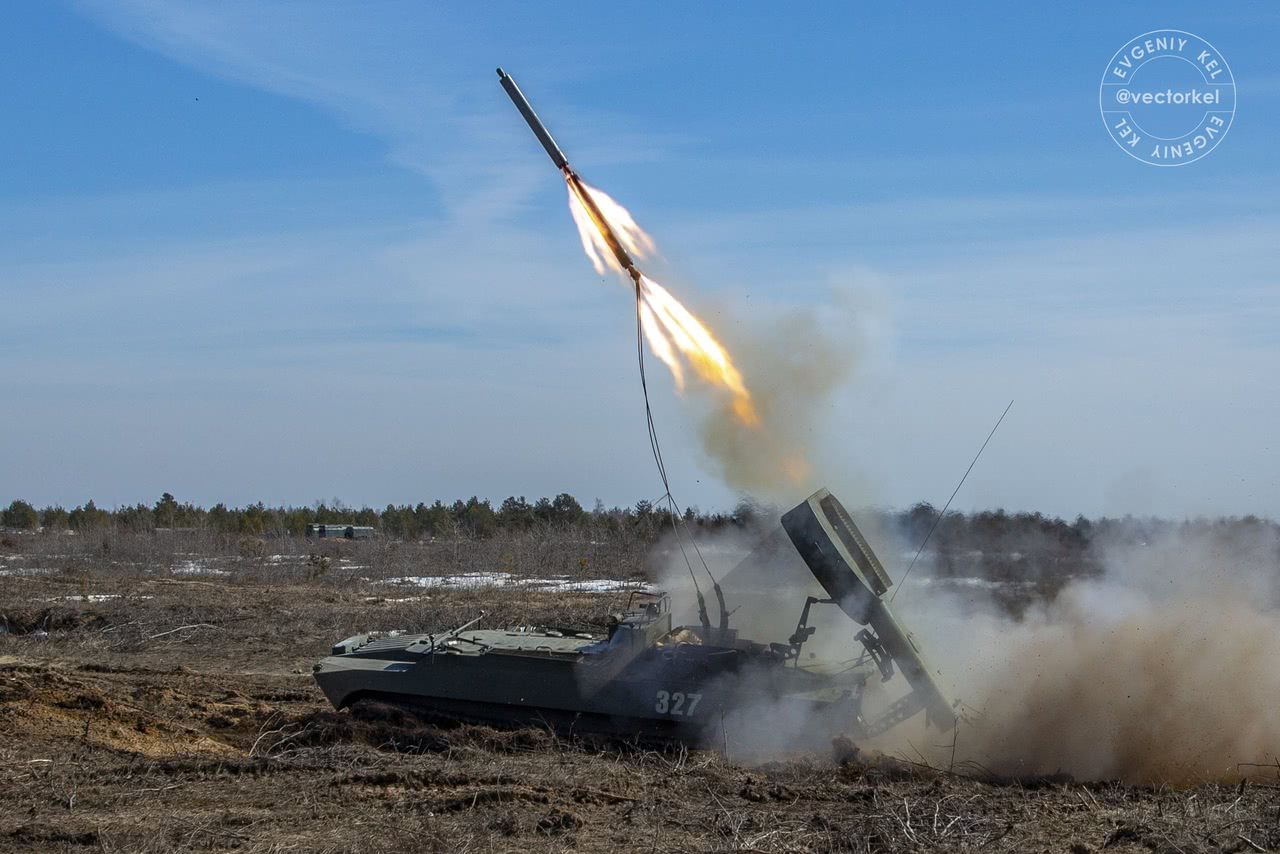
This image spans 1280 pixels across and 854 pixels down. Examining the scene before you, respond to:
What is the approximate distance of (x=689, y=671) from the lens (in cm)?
1224

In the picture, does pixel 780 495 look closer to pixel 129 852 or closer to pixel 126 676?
pixel 129 852

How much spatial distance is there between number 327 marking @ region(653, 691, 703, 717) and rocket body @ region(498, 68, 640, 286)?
4.62 m

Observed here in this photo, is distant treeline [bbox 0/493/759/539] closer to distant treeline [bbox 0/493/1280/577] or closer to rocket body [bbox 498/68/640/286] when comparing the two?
distant treeline [bbox 0/493/1280/577]

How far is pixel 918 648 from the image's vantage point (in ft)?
39.4

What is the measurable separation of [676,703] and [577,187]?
5.79 meters

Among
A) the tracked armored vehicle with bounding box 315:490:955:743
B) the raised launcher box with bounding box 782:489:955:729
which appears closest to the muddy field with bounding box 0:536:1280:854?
the tracked armored vehicle with bounding box 315:490:955:743

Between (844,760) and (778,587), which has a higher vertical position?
(778,587)

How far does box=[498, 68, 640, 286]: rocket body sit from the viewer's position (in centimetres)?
1418

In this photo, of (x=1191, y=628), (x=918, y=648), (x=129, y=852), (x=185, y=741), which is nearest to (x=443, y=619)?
(x=185, y=741)

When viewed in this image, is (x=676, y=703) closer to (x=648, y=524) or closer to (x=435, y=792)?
(x=435, y=792)

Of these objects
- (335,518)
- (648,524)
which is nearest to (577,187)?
(648,524)

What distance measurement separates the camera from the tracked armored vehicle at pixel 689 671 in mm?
11672

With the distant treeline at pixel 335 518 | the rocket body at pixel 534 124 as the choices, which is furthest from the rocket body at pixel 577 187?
the distant treeline at pixel 335 518

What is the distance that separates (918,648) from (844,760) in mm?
1328
